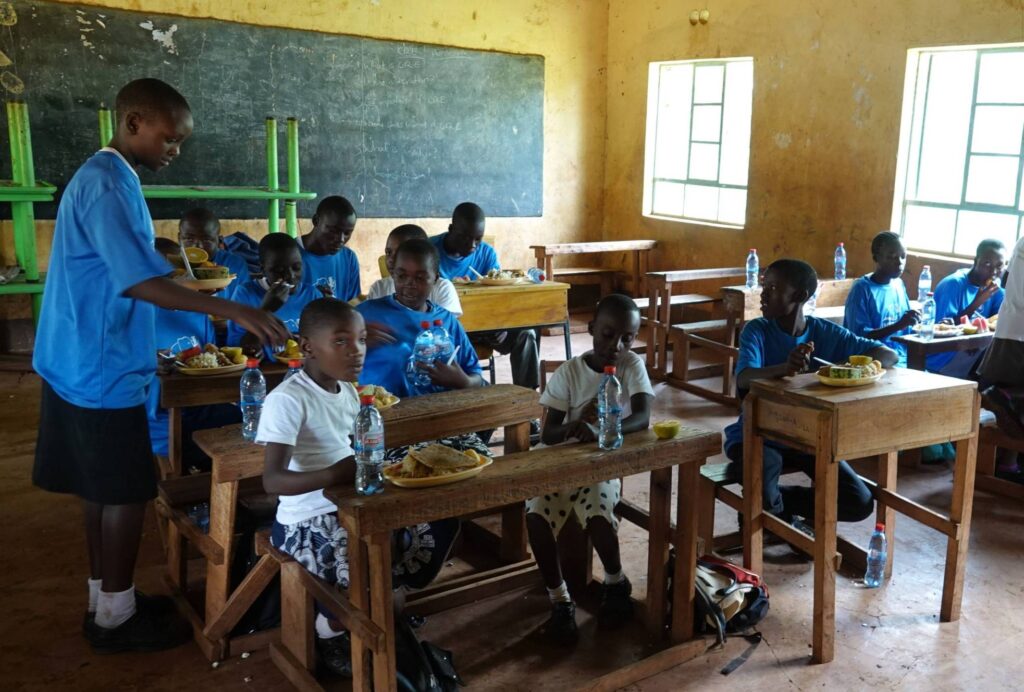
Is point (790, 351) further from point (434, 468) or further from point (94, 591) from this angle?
point (94, 591)

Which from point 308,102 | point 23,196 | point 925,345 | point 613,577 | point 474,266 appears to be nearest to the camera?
point 613,577

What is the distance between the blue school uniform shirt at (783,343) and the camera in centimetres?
357

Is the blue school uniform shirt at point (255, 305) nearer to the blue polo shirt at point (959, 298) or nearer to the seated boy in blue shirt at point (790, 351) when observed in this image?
the seated boy in blue shirt at point (790, 351)

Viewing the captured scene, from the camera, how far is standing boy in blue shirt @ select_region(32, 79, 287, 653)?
2.64m

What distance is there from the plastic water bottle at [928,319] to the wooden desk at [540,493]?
2.62 metres

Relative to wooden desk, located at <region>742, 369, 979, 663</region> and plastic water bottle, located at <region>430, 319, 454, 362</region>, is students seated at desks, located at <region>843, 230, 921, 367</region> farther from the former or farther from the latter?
plastic water bottle, located at <region>430, 319, 454, 362</region>

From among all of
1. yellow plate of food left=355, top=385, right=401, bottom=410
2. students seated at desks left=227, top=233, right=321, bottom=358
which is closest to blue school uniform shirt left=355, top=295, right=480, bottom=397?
yellow plate of food left=355, top=385, right=401, bottom=410

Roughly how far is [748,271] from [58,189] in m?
5.63

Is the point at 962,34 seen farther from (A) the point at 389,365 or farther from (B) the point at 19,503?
(B) the point at 19,503

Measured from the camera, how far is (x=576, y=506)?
3154 millimetres

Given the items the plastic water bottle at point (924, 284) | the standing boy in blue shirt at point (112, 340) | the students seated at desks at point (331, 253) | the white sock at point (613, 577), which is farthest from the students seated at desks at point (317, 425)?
the plastic water bottle at point (924, 284)

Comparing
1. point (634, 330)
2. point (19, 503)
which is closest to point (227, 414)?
point (19, 503)

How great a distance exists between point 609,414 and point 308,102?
6.30 m

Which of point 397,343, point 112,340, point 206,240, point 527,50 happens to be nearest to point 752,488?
point 397,343
